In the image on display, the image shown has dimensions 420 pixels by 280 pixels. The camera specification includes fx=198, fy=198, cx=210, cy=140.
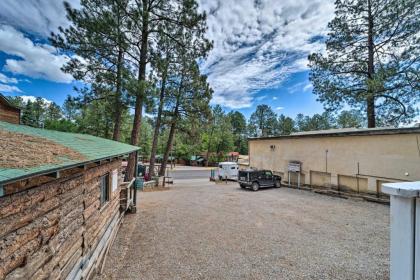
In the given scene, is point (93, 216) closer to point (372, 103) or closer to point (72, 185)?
point (72, 185)

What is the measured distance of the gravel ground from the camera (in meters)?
4.62

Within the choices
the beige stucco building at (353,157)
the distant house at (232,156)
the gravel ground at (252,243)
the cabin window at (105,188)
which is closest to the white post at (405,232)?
the gravel ground at (252,243)

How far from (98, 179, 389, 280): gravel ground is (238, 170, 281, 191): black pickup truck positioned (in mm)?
5030

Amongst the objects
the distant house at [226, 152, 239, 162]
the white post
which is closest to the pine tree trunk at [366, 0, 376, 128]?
the white post

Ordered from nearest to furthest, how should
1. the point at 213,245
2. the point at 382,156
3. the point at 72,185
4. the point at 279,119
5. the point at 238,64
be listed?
the point at 72,185 → the point at 213,245 → the point at 382,156 → the point at 238,64 → the point at 279,119

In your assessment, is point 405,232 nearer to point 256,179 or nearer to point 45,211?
point 45,211

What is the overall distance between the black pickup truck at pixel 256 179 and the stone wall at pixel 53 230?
38.8 ft

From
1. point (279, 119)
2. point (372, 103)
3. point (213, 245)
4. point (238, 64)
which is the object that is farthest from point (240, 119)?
point (213, 245)

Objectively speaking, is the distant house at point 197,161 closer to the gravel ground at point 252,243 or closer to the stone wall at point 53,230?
the gravel ground at point 252,243

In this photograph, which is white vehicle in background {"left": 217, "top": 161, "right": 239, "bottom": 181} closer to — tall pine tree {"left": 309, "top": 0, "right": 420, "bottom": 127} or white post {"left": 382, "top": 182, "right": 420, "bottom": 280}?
tall pine tree {"left": 309, "top": 0, "right": 420, "bottom": 127}

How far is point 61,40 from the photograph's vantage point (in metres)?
9.87

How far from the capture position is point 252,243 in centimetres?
605

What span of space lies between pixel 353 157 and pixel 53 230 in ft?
48.8

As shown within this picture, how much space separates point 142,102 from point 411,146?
14.3 m
